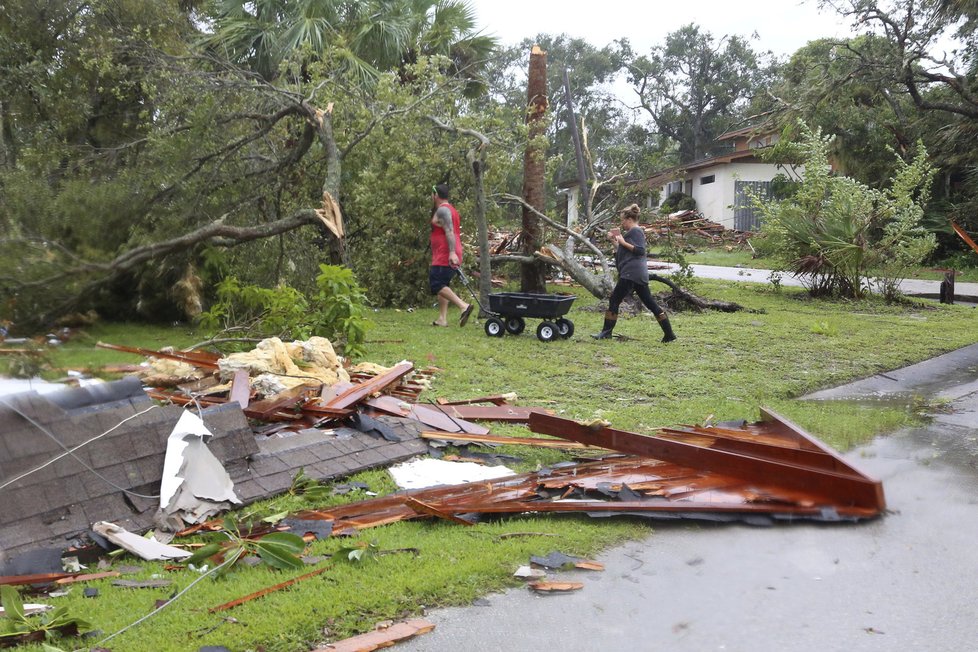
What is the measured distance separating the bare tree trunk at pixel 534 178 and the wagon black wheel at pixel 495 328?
15.4 ft

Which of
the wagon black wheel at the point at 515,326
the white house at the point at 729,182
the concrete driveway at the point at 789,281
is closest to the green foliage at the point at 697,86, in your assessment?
the white house at the point at 729,182

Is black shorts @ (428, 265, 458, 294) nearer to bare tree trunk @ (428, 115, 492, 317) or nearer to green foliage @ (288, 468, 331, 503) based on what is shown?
bare tree trunk @ (428, 115, 492, 317)

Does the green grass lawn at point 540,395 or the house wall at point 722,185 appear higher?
the house wall at point 722,185

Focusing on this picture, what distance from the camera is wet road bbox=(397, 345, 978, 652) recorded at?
3494 millimetres

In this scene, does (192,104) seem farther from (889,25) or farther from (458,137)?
(889,25)

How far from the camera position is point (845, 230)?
16.7m

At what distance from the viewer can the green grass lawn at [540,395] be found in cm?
362

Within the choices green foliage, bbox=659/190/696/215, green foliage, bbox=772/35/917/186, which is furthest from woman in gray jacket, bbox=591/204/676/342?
green foliage, bbox=659/190/696/215

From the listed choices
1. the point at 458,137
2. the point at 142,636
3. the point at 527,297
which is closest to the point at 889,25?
the point at 458,137

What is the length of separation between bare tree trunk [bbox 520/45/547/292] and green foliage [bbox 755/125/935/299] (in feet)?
14.9

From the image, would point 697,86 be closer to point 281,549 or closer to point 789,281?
point 789,281

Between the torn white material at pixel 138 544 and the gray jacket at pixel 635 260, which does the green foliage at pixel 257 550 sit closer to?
the torn white material at pixel 138 544

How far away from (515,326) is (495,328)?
294 mm

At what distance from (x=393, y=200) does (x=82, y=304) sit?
8.18 meters
